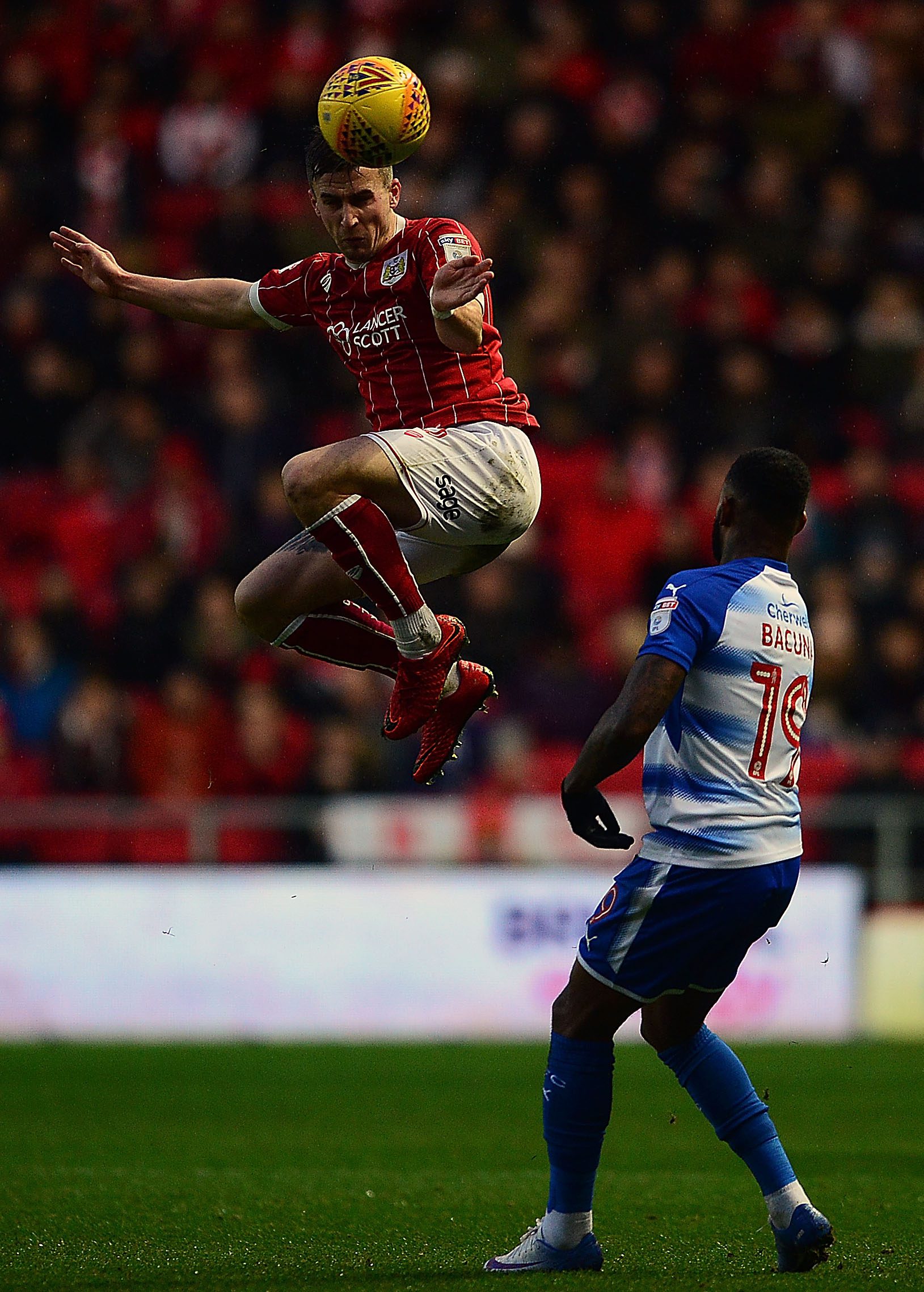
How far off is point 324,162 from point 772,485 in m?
1.49

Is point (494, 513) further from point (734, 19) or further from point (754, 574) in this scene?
point (734, 19)

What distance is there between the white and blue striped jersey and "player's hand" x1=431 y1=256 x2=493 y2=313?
889 mm

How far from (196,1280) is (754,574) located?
2.34 metres

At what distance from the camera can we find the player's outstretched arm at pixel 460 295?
15.7 ft

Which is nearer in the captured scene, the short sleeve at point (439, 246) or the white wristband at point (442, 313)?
the white wristband at point (442, 313)

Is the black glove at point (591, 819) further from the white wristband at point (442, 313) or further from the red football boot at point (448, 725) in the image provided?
the white wristband at point (442, 313)

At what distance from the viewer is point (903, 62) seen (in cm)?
1462

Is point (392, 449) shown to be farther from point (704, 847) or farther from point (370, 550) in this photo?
point (704, 847)

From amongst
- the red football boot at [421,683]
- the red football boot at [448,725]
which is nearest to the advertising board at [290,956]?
the red football boot at [448,725]

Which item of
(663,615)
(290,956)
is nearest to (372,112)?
(663,615)

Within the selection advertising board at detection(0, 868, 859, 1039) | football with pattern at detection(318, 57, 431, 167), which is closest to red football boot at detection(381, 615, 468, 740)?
football with pattern at detection(318, 57, 431, 167)

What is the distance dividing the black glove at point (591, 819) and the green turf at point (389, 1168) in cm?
112

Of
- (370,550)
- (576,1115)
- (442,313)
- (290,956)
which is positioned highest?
(442,313)

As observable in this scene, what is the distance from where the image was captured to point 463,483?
5.22m
